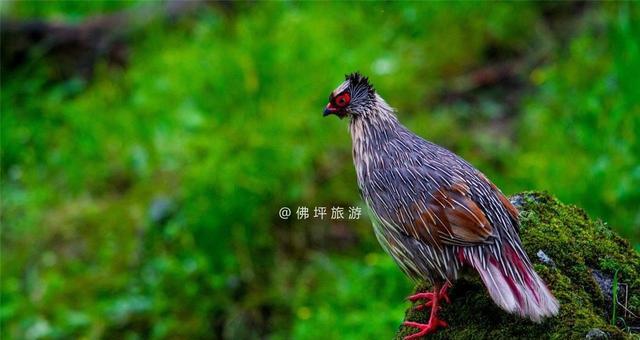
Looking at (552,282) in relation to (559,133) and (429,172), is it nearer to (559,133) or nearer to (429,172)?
(429,172)

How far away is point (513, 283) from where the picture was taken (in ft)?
10.4

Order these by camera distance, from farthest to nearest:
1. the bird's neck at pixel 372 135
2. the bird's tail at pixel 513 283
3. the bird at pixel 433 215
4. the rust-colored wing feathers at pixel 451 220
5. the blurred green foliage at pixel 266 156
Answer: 1. the blurred green foliage at pixel 266 156
2. the bird's neck at pixel 372 135
3. the rust-colored wing feathers at pixel 451 220
4. the bird at pixel 433 215
5. the bird's tail at pixel 513 283

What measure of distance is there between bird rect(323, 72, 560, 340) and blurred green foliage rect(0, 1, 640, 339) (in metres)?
1.63

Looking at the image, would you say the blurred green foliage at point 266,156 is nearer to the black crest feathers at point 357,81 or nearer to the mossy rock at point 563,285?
the mossy rock at point 563,285

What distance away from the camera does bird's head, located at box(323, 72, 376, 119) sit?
3729 mm

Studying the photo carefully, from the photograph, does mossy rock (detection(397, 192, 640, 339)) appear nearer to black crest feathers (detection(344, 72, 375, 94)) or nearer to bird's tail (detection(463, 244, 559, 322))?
bird's tail (detection(463, 244, 559, 322))

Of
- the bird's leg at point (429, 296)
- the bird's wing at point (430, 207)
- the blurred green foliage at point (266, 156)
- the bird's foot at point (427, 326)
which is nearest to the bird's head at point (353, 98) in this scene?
the bird's wing at point (430, 207)

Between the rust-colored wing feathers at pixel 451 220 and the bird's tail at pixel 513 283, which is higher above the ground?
the rust-colored wing feathers at pixel 451 220

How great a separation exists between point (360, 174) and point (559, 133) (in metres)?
3.94

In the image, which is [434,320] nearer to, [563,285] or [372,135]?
[563,285]

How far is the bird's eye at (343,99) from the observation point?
3.73m

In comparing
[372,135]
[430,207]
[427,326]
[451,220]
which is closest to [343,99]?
[372,135]

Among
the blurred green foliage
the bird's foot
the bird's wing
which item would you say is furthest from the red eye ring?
the blurred green foliage

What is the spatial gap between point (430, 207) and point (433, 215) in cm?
3
